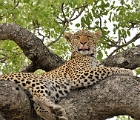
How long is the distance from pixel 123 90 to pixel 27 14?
15.0 feet

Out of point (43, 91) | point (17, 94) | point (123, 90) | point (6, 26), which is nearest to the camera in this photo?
point (17, 94)

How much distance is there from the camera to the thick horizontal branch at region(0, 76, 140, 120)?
537 cm

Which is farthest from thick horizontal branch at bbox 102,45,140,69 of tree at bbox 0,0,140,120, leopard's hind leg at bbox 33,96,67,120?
leopard's hind leg at bbox 33,96,67,120

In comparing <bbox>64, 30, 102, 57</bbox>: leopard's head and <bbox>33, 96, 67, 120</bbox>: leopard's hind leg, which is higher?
<bbox>64, 30, 102, 57</bbox>: leopard's head

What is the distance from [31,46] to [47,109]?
2.17 meters

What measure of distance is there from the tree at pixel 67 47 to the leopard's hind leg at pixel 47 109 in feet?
0.61

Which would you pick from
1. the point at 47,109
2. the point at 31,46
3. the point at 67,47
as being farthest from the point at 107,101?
the point at 67,47

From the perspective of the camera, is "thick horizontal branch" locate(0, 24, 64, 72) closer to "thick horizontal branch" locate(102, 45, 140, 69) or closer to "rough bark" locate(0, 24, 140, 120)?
"thick horizontal branch" locate(102, 45, 140, 69)

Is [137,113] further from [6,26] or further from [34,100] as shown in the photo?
[6,26]

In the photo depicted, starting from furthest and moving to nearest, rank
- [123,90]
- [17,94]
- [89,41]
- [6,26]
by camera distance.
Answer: [89,41], [6,26], [123,90], [17,94]

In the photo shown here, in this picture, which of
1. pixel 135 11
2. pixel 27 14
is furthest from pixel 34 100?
pixel 135 11

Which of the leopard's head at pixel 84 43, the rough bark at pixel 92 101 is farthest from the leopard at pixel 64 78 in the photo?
the rough bark at pixel 92 101

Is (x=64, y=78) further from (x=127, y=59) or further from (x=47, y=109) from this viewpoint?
(x=47, y=109)

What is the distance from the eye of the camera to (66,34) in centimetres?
867
